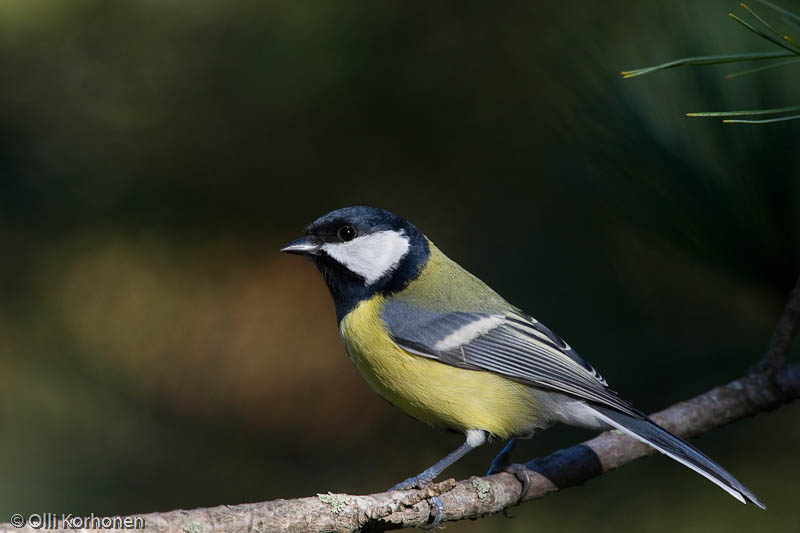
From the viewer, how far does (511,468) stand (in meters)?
1.39

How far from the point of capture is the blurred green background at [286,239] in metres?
1.32

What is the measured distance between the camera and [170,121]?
1398 mm

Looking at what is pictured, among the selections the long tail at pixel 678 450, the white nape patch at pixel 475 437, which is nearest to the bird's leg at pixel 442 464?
the white nape patch at pixel 475 437

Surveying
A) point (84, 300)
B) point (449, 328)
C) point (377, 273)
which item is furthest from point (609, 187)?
point (84, 300)

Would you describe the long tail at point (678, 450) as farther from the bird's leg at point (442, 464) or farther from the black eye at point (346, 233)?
the black eye at point (346, 233)

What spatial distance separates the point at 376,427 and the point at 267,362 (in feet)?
0.79

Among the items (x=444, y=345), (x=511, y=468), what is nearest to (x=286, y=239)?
(x=444, y=345)

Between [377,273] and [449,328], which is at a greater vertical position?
[377,273]

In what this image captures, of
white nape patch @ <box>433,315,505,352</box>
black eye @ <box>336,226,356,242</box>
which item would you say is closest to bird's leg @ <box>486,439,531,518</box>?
white nape patch @ <box>433,315,505,352</box>

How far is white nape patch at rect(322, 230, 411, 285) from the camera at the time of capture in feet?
5.16

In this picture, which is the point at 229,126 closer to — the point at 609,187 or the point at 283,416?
the point at 283,416

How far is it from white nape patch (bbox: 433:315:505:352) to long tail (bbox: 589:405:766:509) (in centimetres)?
31

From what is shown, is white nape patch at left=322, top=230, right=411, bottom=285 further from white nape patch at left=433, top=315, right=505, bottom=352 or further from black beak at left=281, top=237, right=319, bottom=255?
white nape patch at left=433, top=315, right=505, bottom=352

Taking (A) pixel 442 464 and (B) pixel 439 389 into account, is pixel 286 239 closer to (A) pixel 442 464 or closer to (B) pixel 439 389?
(B) pixel 439 389
